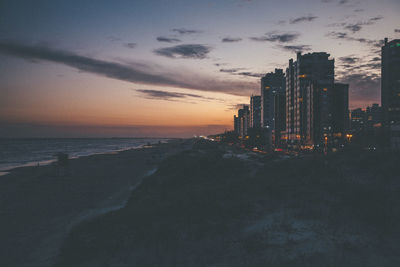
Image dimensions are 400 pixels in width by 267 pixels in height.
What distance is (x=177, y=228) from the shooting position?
549 inches

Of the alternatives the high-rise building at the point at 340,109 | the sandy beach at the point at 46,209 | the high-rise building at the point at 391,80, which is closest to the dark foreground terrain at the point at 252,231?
the sandy beach at the point at 46,209

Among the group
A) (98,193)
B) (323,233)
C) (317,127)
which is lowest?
(98,193)

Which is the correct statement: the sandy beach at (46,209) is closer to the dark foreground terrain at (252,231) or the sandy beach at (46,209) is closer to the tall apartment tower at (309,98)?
the dark foreground terrain at (252,231)

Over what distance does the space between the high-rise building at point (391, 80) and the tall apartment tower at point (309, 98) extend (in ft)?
183

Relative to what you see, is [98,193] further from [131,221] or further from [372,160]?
[372,160]

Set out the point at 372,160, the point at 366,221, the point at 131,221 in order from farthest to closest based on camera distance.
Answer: the point at 372,160 → the point at 131,221 → the point at 366,221

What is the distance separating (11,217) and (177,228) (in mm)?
14988

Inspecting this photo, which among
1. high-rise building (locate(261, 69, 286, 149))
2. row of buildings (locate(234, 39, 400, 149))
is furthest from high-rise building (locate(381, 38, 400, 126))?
high-rise building (locate(261, 69, 286, 149))

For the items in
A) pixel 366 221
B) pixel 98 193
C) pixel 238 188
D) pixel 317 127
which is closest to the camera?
pixel 366 221

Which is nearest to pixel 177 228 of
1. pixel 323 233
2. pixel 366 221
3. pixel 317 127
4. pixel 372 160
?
pixel 323 233

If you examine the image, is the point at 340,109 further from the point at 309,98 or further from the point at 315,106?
the point at 309,98

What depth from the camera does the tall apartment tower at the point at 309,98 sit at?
4045 inches

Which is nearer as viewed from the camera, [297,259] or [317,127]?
[297,259]

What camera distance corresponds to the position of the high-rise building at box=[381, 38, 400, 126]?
136 metres
